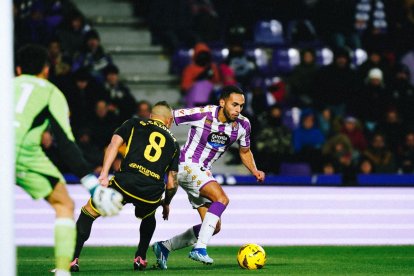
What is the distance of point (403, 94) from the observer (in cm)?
2025

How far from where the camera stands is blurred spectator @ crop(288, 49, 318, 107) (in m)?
19.8

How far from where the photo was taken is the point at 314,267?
38.3 ft

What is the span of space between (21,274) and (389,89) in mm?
10772

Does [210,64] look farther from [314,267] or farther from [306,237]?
[314,267]

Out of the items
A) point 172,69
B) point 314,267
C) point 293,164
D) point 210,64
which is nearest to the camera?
point 314,267

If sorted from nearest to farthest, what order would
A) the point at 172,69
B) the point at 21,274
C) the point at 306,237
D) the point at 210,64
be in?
the point at 21,274 → the point at 306,237 → the point at 210,64 → the point at 172,69

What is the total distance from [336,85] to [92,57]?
4.10 metres

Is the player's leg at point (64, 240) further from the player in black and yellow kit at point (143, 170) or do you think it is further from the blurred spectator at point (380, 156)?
the blurred spectator at point (380, 156)

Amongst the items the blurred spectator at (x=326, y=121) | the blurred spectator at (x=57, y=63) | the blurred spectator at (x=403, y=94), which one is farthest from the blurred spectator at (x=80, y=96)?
the blurred spectator at (x=403, y=94)

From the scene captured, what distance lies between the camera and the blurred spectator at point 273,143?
17672 mm

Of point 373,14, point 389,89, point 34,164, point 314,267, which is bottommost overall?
point 314,267

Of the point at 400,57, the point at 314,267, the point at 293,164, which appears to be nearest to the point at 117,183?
the point at 314,267

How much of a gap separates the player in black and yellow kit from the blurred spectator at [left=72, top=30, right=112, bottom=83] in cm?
751

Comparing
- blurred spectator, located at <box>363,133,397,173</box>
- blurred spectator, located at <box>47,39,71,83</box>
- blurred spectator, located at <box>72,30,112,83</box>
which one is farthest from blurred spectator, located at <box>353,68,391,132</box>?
blurred spectator, located at <box>47,39,71,83</box>
